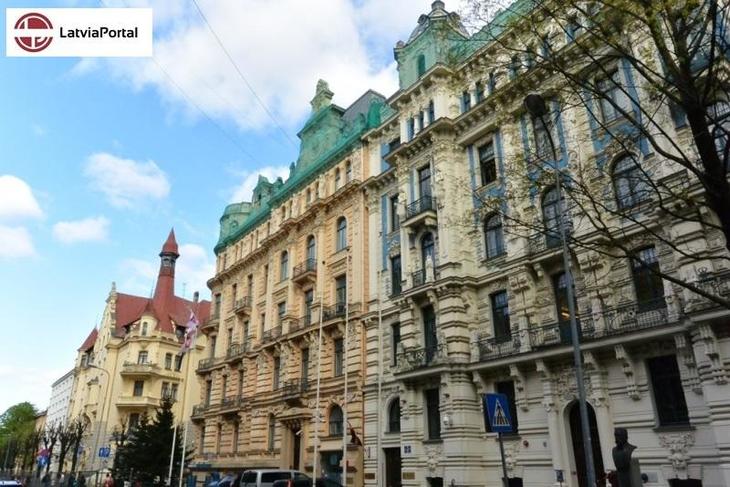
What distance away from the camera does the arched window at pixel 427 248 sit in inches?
1080

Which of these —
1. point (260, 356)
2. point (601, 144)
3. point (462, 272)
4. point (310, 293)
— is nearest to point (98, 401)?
point (260, 356)

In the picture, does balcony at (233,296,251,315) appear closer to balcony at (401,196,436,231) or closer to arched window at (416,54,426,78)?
balcony at (401,196,436,231)

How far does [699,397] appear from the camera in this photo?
55.4 feet

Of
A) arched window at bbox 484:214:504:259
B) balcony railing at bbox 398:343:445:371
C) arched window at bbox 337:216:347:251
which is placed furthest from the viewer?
arched window at bbox 337:216:347:251

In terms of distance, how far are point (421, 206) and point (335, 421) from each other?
13.1 m

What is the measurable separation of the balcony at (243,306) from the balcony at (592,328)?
24459 millimetres

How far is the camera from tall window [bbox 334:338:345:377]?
105 feet

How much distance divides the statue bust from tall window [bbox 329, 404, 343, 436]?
22.8 m

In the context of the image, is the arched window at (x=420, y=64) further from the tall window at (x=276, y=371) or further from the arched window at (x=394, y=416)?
the tall window at (x=276, y=371)

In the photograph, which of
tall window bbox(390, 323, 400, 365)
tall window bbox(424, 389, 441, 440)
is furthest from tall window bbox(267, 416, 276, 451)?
tall window bbox(424, 389, 441, 440)

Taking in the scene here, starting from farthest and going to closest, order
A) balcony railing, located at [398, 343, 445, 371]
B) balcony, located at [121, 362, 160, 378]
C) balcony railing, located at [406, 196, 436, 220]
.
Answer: balcony, located at [121, 362, 160, 378]
balcony railing, located at [406, 196, 436, 220]
balcony railing, located at [398, 343, 445, 371]

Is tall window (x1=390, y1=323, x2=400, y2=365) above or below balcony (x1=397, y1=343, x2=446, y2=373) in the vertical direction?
above

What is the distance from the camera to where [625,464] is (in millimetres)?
9242

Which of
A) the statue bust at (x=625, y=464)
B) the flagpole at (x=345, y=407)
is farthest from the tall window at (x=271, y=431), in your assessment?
the statue bust at (x=625, y=464)
